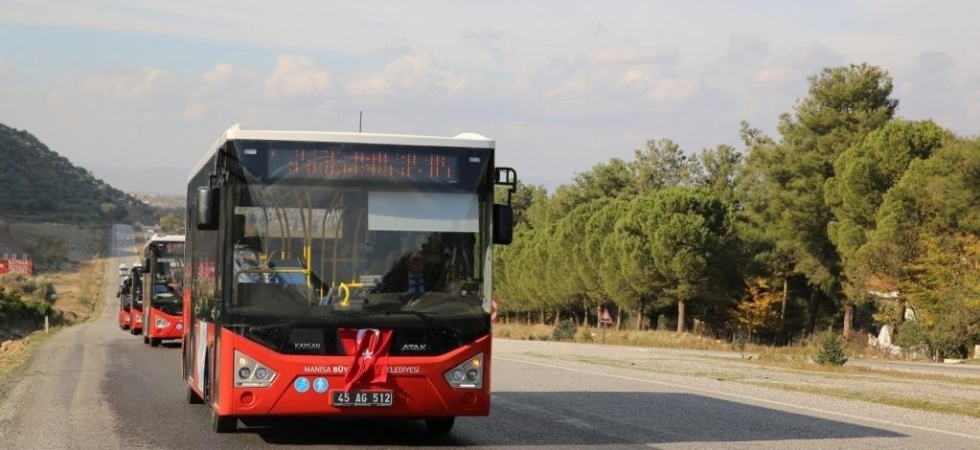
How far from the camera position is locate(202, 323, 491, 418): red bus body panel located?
11.8 metres

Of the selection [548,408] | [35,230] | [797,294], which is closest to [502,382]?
[548,408]

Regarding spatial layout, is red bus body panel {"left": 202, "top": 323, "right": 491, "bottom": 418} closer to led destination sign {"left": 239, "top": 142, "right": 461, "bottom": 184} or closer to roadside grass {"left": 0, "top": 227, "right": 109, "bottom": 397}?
led destination sign {"left": 239, "top": 142, "right": 461, "bottom": 184}

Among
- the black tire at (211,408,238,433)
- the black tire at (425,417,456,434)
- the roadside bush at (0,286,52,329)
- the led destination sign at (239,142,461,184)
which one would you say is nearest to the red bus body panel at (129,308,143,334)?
the roadside bush at (0,286,52,329)

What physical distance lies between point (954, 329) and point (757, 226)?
28.4 meters

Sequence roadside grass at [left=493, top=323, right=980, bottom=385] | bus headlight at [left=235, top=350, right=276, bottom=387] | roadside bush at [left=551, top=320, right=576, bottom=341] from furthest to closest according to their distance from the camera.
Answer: roadside bush at [left=551, top=320, right=576, bottom=341]
roadside grass at [left=493, top=323, right=980, bottom=385]
bus headlight at [left=235, top=350, right=276, bottom=387]

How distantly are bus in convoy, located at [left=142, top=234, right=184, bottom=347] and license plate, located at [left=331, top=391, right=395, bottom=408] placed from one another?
27217 mm

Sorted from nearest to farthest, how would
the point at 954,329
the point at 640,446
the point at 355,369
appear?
the point at 355,369
the point at 640,446
the point at 954,329

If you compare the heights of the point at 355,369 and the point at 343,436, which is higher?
the point at 355,369

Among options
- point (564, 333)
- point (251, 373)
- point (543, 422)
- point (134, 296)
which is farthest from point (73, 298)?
point (251, 373)

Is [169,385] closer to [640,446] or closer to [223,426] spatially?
[223,426]

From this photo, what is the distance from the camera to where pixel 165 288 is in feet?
128

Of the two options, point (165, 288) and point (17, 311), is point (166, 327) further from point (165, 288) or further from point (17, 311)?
point (17, 311)

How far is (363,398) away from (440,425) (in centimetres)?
183

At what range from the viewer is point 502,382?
2225 cm
